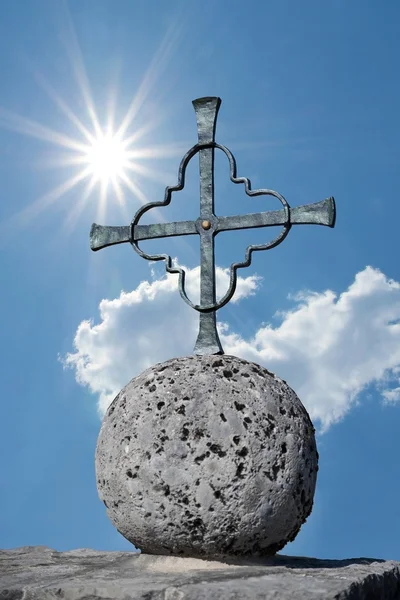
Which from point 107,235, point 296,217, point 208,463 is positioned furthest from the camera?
point 107,235

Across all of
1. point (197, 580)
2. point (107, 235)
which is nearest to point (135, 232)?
point (107, 235)

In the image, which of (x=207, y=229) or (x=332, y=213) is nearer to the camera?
(x=332, y=213)

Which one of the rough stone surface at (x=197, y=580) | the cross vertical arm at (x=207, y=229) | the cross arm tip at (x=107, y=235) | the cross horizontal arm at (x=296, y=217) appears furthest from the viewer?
the cross arm tip at (x=107, y=235)

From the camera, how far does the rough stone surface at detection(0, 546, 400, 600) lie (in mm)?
4250

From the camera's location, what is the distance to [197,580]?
14.7ft

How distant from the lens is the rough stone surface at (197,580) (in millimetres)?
4250

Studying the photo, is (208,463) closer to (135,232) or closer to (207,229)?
(207,229)

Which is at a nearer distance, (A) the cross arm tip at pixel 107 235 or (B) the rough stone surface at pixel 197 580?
(B) the rough stone surface at pixel 197 580

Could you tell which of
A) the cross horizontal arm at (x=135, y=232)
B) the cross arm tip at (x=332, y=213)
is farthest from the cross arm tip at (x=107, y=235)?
the cross arm tip at (x=332, y=213)

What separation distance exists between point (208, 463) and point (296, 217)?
7.43 feet

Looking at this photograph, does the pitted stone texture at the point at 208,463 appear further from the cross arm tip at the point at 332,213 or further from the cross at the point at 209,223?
the cross arm tip at the point at 332,213

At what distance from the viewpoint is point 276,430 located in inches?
199

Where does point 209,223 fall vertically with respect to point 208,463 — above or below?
above

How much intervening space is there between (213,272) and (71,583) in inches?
103
